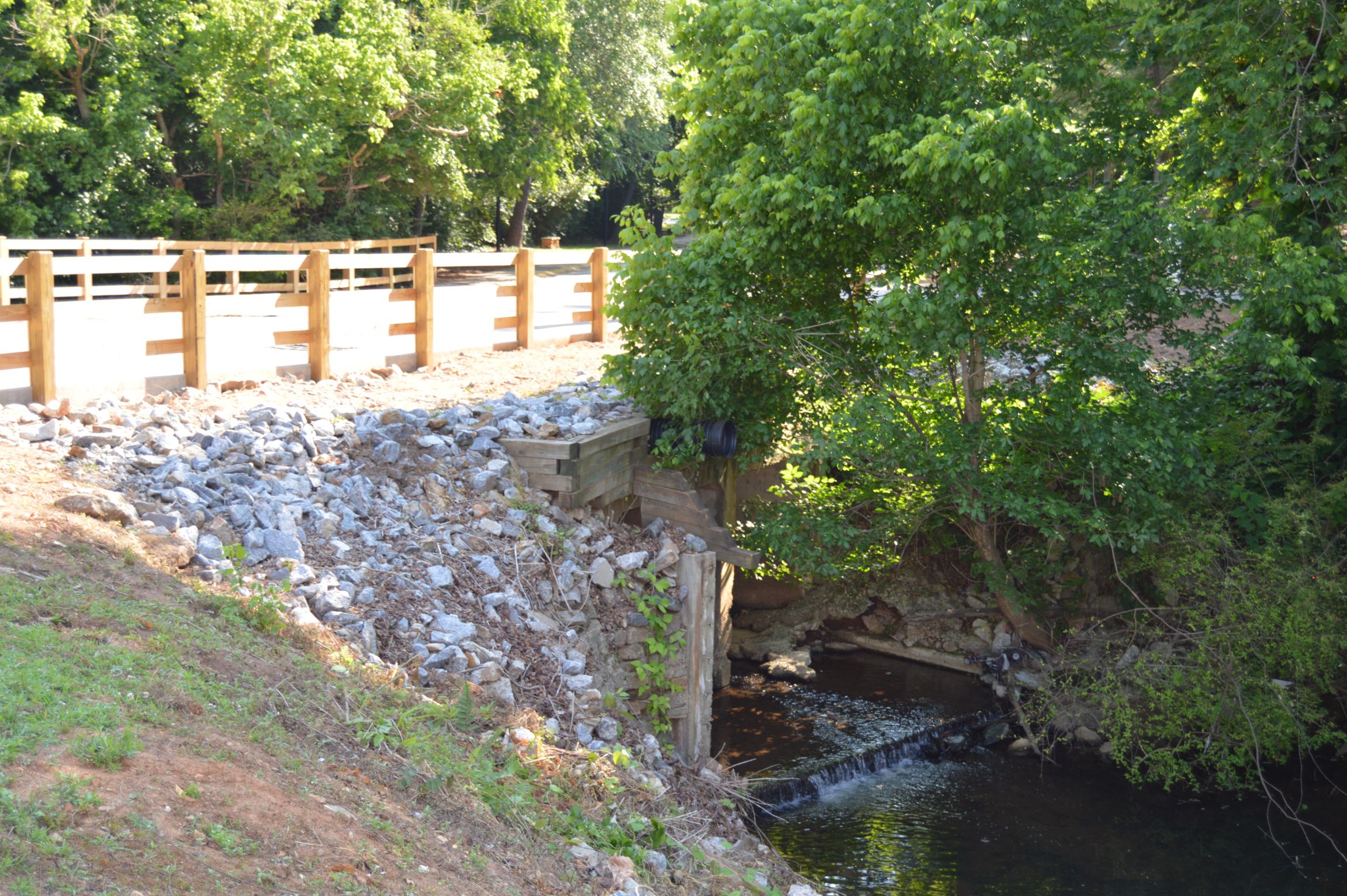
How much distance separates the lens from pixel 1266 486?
9094 mm

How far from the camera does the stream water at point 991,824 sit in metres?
7.90

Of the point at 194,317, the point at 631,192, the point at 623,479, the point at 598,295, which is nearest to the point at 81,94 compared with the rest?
the point at 598,295

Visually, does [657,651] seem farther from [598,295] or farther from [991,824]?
[598,295]

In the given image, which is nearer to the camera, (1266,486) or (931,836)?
(931,836)

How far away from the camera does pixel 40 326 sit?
7816 mm

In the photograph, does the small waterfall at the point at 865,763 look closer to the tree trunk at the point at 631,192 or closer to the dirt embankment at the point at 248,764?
the dirt embankment at the point at 248,764

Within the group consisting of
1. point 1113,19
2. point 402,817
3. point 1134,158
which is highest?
point 1113,19

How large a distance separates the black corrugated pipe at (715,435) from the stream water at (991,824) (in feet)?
8.10

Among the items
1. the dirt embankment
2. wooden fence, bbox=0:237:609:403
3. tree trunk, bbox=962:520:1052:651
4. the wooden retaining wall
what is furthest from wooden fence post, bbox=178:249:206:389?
tree trunk, bbox=962:520:1052:651

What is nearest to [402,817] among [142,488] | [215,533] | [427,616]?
[427,616]

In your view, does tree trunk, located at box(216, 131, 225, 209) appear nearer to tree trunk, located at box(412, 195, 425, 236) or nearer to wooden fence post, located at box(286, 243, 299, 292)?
wooden fence post, located at box(286, 243, 299, 292)

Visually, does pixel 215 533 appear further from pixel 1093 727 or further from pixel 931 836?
pixel 1093 727

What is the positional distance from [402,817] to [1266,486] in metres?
7.68

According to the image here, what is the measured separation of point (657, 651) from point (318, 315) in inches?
171
